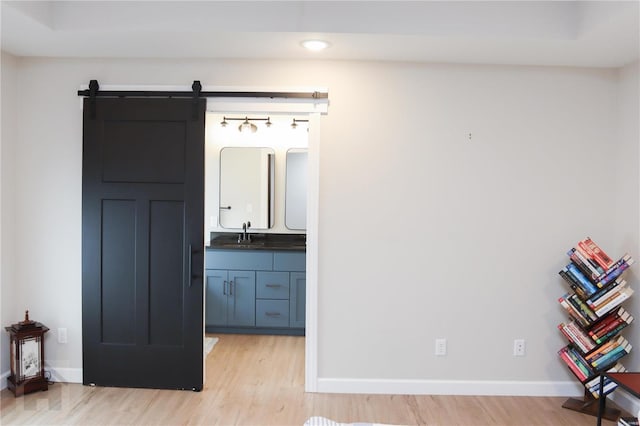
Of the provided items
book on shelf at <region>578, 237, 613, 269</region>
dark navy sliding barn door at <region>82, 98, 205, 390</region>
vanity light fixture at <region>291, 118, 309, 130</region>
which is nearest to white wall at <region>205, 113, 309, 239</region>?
vanity light fixture at <region>291, 118, 309, 130</region>

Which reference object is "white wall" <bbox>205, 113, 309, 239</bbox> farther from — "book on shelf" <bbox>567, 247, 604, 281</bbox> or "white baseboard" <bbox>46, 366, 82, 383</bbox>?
"book on shelf" <bbox>567, 247, 604, 281</bbox>

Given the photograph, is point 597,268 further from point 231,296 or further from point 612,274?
point 231,296

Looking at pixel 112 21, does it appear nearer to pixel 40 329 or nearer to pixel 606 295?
pixel 40 329

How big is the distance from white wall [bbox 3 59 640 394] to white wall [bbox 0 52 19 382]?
0.06 meters

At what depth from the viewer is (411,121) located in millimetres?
3264

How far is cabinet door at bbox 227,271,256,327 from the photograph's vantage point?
4.51 meters

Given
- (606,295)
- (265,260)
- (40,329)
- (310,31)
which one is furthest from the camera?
Answer: (265,260)


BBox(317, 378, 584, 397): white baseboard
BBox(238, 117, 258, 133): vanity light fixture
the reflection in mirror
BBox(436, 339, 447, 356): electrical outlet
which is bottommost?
BBox(317, 378, 584, 397): white baseboard

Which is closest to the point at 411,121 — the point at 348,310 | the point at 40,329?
the point at 348,310

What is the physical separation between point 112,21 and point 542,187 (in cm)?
292

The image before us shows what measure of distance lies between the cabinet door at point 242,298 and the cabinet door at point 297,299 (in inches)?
13.9

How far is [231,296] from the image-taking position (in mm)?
4531

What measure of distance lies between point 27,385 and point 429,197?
2.97 metres

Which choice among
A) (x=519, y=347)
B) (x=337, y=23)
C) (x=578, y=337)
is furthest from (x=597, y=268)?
(x=337, y=23)
